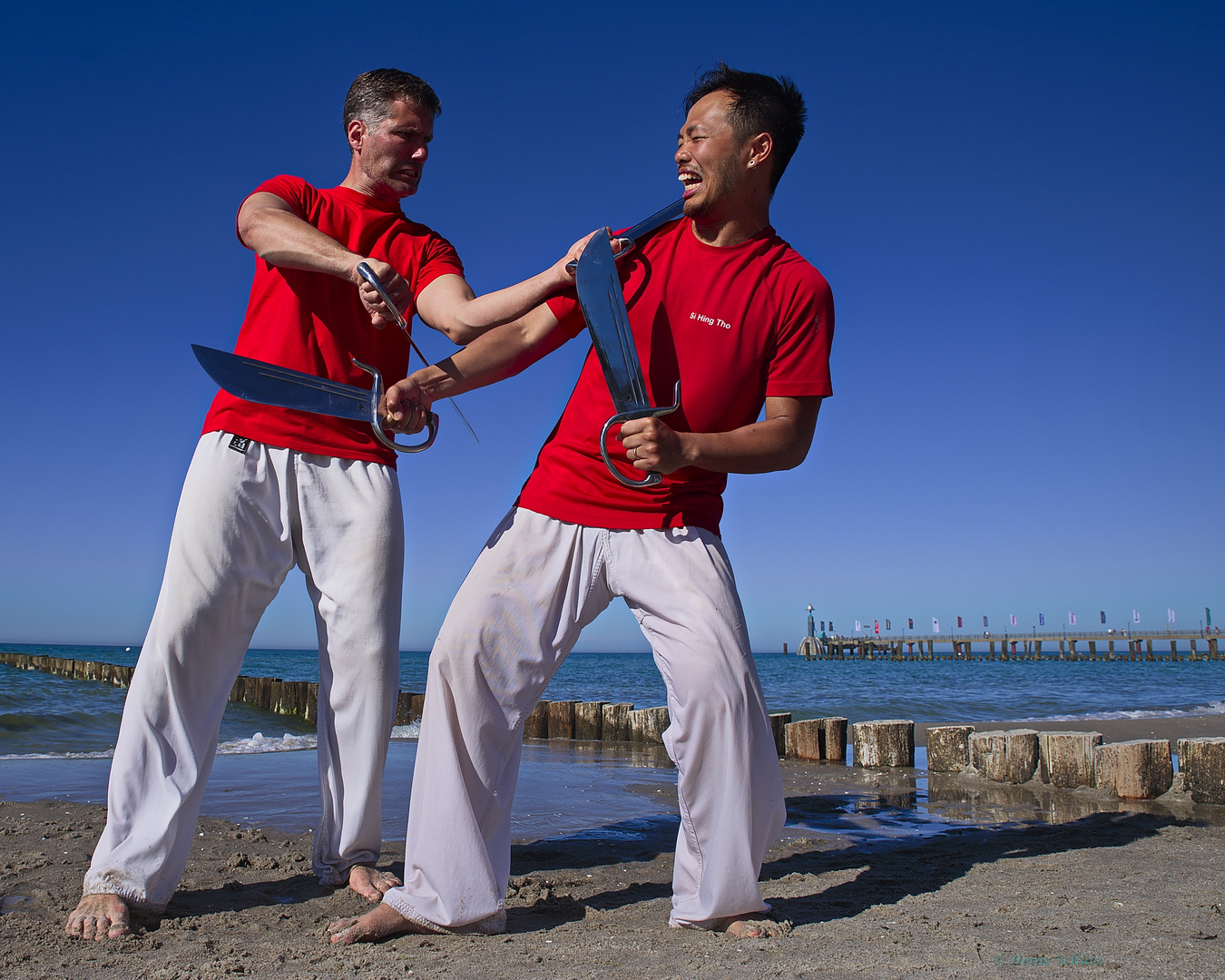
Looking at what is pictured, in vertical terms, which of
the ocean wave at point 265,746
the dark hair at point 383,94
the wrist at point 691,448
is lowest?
the ocean wave at point 265,746

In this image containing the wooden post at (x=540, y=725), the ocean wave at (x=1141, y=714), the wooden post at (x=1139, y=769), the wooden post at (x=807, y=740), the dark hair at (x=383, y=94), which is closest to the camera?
the dark hair at (x=383, y=94)

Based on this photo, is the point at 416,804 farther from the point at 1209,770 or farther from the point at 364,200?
the point at 1209,770

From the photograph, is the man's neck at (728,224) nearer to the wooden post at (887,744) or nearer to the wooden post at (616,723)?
the wooden post at (887,744)

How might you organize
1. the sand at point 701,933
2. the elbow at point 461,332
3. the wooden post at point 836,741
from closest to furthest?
the sand at point 701,933 → the elbow at point 461,332 → the wooden post at point 836,741

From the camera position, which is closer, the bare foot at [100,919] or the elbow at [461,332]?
the bare foot at [100,919]

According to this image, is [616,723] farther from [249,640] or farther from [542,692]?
[542,692]

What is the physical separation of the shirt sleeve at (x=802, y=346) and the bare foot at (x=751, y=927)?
137cm

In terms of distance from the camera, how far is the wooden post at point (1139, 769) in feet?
17.0

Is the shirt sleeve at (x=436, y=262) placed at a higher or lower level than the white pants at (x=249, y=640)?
higher

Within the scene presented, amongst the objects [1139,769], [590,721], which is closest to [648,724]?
[590,721]

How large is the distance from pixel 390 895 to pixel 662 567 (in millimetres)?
1085

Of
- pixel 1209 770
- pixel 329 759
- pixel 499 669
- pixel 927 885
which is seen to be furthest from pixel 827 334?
pixel 1209 770

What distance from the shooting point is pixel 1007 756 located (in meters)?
5.95

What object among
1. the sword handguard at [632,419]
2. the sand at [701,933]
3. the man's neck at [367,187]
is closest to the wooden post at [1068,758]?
the sand at [701,933]
